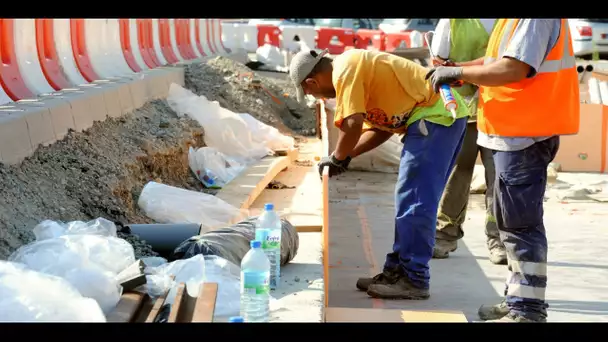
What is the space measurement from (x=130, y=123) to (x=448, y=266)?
335cm

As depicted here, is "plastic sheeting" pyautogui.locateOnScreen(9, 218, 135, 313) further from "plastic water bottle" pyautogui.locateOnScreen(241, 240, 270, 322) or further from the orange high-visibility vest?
the orange high-visibility vest

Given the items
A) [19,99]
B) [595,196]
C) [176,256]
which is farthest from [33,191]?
[595,196]

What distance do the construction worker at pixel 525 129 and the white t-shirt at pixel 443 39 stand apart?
2192 mm

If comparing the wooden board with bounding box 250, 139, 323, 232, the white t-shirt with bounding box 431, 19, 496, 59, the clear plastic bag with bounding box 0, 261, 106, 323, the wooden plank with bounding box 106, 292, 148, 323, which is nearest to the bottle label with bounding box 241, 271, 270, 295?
the wooden plank with bounding box 106, 292, 148, 323

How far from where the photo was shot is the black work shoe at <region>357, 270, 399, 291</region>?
6180 millimetres

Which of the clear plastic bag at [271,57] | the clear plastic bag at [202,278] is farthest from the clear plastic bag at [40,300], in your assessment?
the clear plastic bag at [271,57]

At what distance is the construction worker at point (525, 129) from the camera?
197 inches

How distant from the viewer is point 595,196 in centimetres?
972

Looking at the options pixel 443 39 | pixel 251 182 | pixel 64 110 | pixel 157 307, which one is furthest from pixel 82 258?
pixel 251 182

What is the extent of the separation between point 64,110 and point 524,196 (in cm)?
367
